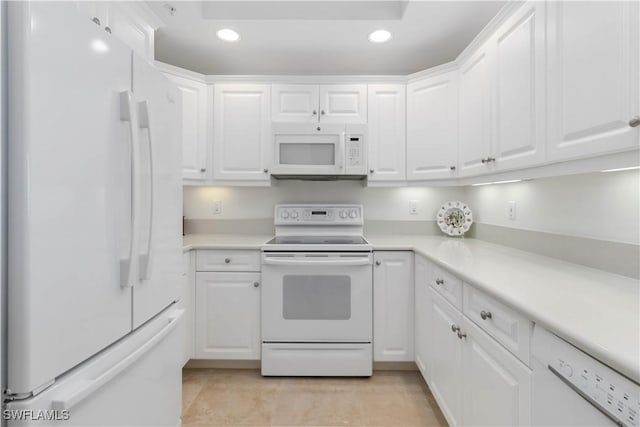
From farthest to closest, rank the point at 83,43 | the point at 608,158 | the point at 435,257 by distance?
the point at 435,257, the point at 608,158, the point at 83,43

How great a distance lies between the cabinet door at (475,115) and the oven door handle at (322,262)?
2.99 ft

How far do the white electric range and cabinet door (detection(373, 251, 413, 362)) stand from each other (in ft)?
0.18

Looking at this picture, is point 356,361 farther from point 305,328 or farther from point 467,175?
point 467,175

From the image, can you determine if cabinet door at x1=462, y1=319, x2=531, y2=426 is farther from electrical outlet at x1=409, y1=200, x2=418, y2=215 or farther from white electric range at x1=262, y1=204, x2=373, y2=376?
electrical outlet at x1=409, y1=200, x2=418, y2=215

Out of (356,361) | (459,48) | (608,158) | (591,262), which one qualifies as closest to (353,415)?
(356,361)

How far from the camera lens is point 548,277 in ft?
3.74

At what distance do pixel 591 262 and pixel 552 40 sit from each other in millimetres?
928

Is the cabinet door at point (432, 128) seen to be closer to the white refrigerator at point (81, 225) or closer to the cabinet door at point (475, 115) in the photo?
the cabinet door at point (475, 115)

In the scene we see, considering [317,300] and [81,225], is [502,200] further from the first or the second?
[81,225]

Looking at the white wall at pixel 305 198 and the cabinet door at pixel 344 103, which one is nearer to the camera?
the cabinet door at pixel 344 103

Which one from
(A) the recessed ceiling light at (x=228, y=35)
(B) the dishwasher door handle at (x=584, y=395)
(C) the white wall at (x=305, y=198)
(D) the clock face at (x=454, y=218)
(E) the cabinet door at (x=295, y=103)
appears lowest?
(B) the dishwasher door handle at (x=584, y=395)

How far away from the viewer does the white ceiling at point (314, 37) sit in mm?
1775

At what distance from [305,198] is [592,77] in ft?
6.43

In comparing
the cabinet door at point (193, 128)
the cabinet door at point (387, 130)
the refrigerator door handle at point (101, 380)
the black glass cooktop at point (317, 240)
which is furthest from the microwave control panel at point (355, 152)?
the refrigerator door handle at point (101, 380)
